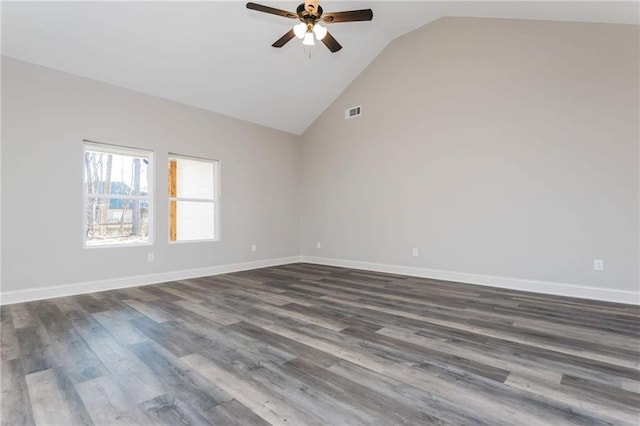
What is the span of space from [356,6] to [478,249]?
3858 mm

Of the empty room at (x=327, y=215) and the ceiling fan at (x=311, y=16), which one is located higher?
the ceiling fan at (x=311, y=16)

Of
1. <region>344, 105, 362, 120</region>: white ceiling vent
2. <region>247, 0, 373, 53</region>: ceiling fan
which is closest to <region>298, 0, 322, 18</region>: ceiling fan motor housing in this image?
<region>247, 0, 373, 53</region>: ceiling fan

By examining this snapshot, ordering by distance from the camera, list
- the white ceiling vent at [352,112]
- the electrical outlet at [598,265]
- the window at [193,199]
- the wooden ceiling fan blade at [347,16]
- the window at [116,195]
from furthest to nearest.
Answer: the white ceiling vent at [352,112] < the window at [193,199] < the window at [116,195] < the electrical outlet at [598,265] < the wooden ceiling fan blade at [347,16]

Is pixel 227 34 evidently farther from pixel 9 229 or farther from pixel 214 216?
pixel 9 229

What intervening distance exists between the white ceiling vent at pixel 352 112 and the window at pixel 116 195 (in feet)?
11.5

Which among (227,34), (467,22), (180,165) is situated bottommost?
(180,165)

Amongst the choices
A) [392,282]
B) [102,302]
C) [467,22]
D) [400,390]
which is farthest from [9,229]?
[467,22]

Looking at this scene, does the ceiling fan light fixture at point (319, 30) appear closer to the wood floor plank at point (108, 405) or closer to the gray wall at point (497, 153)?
the gray wall at point (497, 153)

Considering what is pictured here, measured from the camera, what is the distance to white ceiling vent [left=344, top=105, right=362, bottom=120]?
5.87 meters

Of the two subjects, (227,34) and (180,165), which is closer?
(227,34)

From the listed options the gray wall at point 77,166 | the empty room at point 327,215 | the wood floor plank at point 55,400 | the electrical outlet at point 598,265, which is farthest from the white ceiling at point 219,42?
the wood floor plank at point 55,400

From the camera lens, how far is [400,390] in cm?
170

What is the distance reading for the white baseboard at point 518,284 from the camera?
3.47m

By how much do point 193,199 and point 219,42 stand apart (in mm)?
2487
